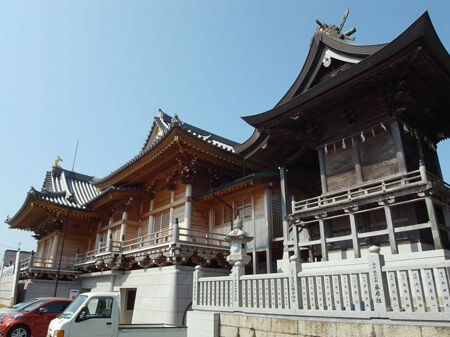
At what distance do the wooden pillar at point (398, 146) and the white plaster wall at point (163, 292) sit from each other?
31.5 feet

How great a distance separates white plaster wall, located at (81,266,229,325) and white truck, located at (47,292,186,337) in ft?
12.3

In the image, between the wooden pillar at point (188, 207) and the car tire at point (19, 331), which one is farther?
the wooden pillar at point (188, 207)

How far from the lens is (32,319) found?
13094 mm

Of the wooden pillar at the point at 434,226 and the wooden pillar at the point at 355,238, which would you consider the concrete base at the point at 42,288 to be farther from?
the wooden pillar at the point at 434,226

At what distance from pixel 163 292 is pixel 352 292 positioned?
1013 cm

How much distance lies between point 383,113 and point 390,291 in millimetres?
8077

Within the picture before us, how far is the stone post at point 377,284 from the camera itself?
20.2ft

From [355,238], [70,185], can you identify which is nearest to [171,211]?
[355,238]

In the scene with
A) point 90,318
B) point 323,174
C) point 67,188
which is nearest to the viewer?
point 90,318

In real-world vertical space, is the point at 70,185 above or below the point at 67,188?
above

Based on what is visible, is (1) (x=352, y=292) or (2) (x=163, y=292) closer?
(1) (x=352, y=292)

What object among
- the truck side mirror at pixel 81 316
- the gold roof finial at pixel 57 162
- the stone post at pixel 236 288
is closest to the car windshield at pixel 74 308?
the truck side mirror at pixel 81 316

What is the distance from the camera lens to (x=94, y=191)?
115 ft

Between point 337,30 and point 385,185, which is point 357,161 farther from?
point 337,30
